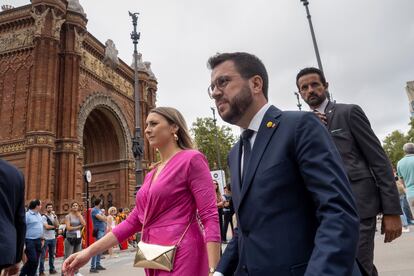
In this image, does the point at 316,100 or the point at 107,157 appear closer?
the point at 316,100

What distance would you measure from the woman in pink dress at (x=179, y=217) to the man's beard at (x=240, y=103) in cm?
85

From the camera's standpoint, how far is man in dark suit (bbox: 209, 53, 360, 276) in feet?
4.21

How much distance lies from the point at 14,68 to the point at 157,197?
904 inches

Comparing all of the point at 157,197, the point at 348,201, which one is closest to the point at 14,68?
the point at 157,197

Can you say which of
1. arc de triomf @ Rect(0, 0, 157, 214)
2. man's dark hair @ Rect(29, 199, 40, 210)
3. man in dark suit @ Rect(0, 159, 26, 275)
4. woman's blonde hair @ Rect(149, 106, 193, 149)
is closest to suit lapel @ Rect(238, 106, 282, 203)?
woman's blonde hair @ Rect(149, 106, 193, 149)

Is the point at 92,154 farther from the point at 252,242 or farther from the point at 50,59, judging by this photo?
the point at 252,242

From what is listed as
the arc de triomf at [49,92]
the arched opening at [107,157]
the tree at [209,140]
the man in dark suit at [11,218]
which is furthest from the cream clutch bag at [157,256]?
the tree at [209,140]

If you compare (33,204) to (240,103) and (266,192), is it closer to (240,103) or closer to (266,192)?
(240,103)

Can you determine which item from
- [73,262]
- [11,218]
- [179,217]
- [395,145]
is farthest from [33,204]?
[395,145]

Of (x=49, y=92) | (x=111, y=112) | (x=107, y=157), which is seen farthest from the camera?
(x=107, y=157)

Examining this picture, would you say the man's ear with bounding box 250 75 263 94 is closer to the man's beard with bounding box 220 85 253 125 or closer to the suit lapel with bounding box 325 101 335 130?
the man's beard with bounding box 220 85 253 125

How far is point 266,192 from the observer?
1501 millimetres

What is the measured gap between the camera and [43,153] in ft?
62.9

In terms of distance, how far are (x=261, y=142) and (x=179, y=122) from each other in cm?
141
